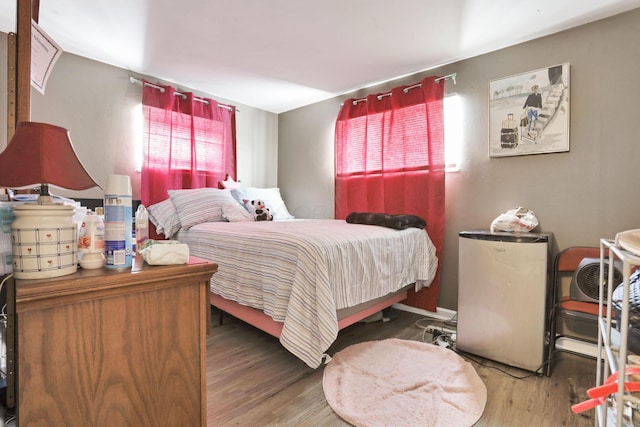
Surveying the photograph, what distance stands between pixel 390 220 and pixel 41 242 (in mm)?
2204

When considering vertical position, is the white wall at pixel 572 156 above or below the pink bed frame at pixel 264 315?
above

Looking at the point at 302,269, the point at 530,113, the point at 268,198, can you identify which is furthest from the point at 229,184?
the point at 530,113

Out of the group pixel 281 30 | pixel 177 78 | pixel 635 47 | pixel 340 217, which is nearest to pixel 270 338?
pixel 340 217

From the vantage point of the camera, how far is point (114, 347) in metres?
0.76

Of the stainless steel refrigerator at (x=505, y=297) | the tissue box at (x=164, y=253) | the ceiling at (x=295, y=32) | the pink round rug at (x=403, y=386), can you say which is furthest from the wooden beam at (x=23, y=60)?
the stainless steel refrigerator at (x=505, y=297)

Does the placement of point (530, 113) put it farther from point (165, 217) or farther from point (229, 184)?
point (165, 217)

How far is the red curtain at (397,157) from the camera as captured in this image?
2.74 meters

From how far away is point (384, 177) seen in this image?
3061 millimetres

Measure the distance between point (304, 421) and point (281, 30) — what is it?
95.7 inches

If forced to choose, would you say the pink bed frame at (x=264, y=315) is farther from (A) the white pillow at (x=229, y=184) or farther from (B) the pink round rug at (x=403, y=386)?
(A) the white pillow at (x=229, y=184)

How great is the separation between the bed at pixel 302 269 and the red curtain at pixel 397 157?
0.95ft

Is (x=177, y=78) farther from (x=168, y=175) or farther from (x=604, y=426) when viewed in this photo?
(x=604, y=426)

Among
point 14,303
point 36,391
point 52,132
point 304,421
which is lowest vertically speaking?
point 304,421

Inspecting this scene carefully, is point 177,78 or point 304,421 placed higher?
point 177,78
